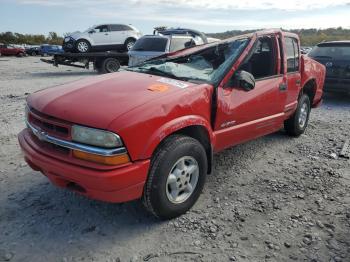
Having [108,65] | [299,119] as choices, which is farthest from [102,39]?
[299,119]

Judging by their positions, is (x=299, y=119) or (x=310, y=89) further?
(x=310, y=89)

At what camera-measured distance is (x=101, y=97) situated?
2.98 m

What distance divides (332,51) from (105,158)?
8146mm

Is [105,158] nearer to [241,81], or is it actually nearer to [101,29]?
[241,81]

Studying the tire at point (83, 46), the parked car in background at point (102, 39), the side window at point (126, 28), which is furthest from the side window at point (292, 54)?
the side window at point (126, 28)

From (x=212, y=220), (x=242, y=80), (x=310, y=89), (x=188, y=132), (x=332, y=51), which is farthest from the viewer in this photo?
(x=332, y=51)

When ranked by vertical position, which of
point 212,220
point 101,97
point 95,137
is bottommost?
point 212,220

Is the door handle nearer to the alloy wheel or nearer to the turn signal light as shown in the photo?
the alloy wheel

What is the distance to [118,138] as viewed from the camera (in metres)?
2.58

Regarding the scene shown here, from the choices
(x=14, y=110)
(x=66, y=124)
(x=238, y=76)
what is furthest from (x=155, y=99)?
(x=14, y=110)

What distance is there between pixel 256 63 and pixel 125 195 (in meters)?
2.45

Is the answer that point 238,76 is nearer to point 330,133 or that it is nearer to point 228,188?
point 228,188

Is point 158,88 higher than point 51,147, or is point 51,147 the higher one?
point 158,88

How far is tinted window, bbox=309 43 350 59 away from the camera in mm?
8672
